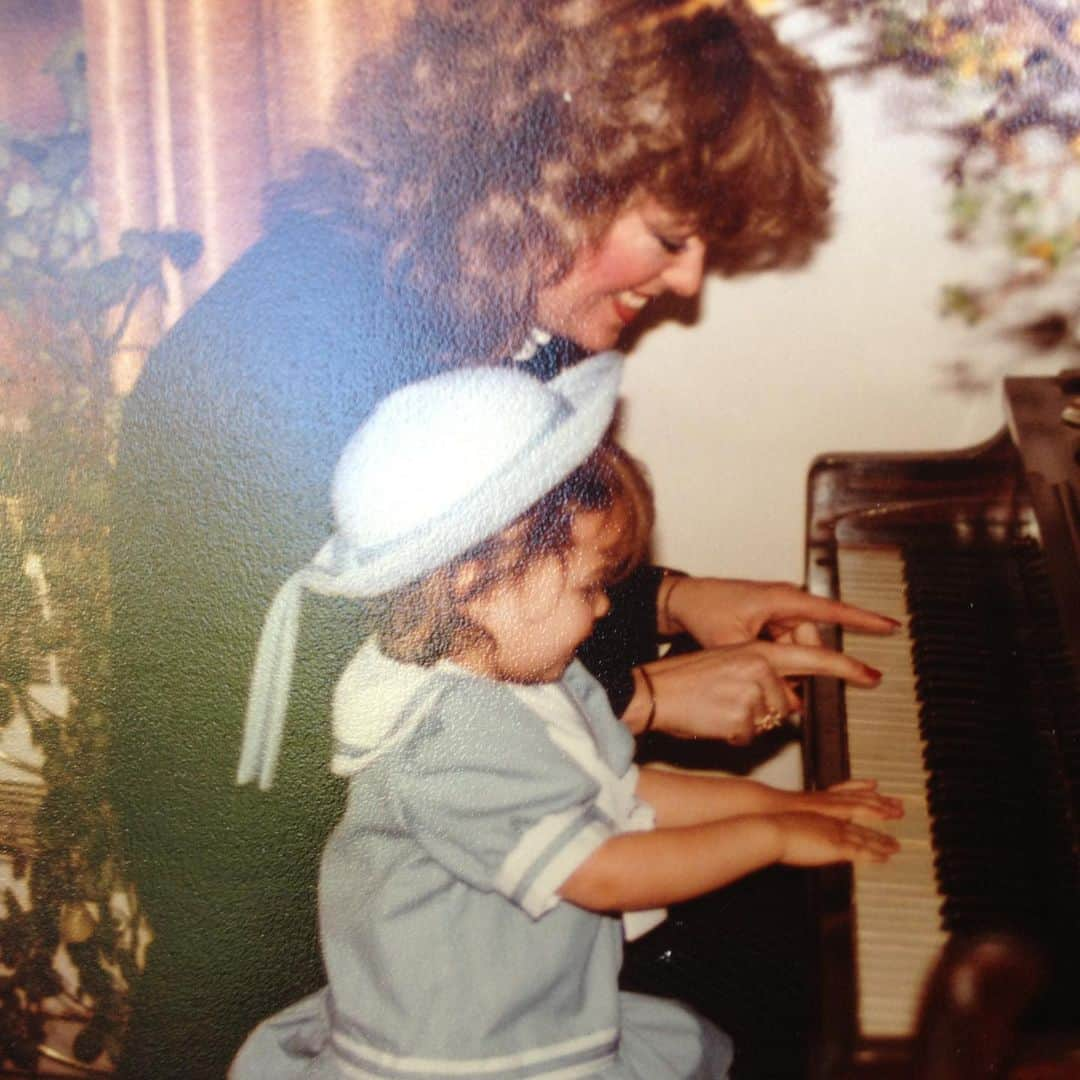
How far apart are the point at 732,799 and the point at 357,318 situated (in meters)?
0.50

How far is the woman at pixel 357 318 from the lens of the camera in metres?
0.84

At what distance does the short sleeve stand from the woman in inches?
3.7

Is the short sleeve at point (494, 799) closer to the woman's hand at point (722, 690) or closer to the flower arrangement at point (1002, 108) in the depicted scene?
the woman's hand at point (722, 690)

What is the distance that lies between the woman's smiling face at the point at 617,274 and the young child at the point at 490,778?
0.04m

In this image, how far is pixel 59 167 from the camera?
2.98 ft

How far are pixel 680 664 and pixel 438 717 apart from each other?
0.99 ft

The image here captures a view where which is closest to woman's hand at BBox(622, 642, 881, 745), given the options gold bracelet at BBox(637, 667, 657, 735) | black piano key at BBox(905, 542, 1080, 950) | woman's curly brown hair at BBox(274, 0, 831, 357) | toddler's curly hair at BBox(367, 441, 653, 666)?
gold bracelet at BBox(637, 667, 657, 735)

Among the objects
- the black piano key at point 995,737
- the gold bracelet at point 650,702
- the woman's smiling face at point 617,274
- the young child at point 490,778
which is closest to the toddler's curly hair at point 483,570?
the young child at point 490,778

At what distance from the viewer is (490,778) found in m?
0.86

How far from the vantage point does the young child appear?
0.84 metres

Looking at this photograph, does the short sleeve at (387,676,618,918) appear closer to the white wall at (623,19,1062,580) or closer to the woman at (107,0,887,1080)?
the woman at (107,0,887,1080)

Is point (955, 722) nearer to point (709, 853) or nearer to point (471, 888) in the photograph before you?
point (709, 853)

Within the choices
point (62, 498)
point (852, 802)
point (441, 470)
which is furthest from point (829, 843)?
point (62, 498)

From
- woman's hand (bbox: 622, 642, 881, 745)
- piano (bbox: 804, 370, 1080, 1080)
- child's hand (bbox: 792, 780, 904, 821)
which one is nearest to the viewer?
piano (bbox: 804, 370, 1080, 1080)
